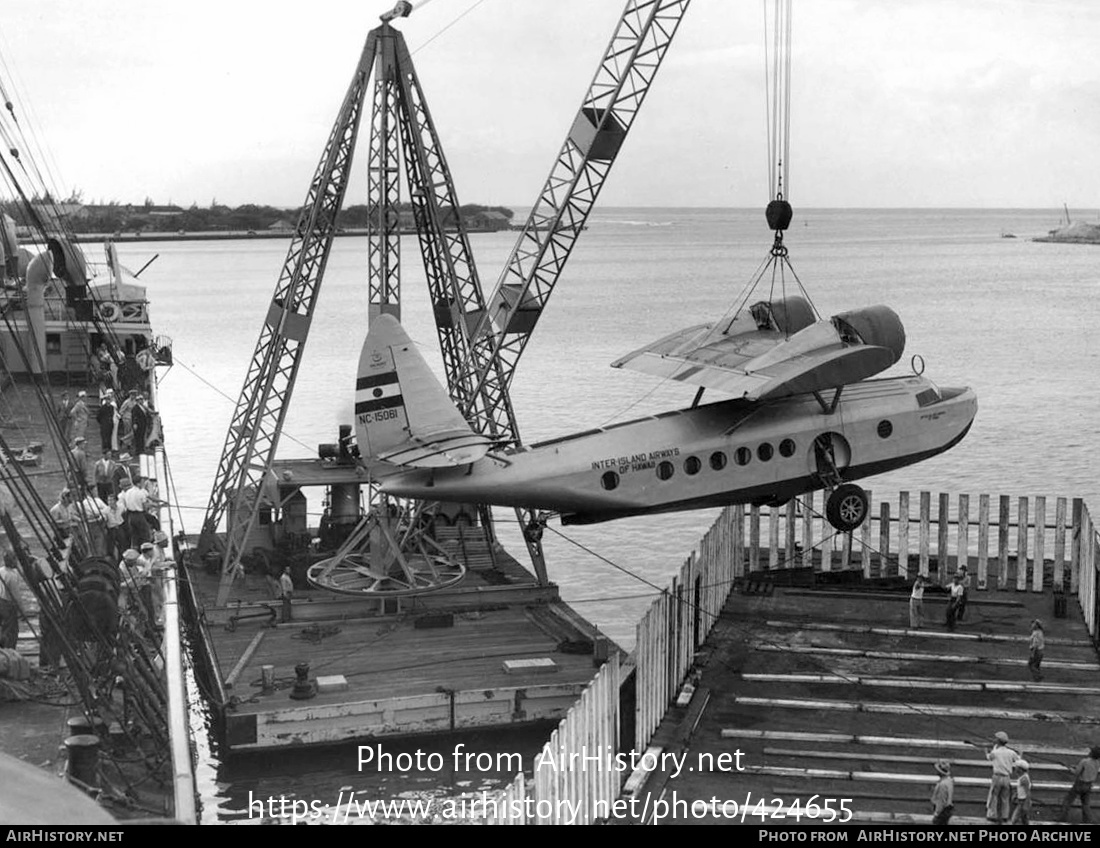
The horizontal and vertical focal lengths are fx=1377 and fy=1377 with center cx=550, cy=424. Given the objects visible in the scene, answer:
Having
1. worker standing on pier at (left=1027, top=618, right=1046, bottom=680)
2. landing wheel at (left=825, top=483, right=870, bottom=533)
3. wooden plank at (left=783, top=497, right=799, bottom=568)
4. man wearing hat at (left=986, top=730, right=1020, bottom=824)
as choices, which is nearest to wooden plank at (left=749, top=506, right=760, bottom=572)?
wooden plank at (left=783, top=497, right=799, bottom=568)

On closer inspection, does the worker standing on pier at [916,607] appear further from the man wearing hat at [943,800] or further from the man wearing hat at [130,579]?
the man wearing hat at [130,579]

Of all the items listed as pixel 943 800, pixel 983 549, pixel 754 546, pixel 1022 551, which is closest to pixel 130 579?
pixel 754 546

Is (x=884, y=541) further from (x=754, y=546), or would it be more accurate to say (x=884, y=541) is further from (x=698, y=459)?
(x=698, y=459)

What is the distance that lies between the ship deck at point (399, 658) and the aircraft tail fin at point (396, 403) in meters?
5.84

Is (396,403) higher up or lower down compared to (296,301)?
lower down

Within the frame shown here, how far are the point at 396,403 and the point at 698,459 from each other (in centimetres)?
631

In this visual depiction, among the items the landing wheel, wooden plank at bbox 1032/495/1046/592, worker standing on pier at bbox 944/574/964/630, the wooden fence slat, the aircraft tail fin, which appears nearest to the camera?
the landing wheel

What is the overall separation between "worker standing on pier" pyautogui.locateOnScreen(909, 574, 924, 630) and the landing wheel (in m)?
5.31

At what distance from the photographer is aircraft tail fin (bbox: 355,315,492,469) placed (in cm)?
2583

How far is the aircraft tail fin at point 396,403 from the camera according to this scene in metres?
25.8

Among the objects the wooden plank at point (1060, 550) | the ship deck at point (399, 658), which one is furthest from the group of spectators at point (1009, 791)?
the wooden plank at point (1060, 550)

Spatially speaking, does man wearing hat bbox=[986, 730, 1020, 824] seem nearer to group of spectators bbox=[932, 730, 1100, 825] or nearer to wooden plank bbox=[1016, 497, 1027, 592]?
group of spectators bbox=[932, 730, 1100, 825]

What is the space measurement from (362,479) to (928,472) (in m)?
29.9

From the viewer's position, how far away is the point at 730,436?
947 inches
